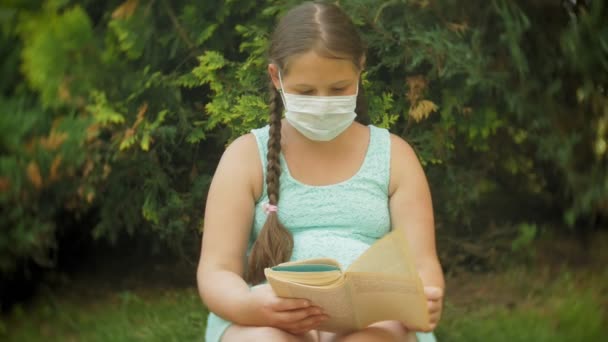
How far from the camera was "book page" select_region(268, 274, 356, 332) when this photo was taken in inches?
75.7

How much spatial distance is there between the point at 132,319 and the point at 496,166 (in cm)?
197

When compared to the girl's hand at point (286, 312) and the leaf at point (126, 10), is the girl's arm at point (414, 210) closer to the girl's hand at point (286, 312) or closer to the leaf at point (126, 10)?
the girl's hand at point (286, 312)

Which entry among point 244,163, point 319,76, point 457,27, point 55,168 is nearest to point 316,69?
point 319,76

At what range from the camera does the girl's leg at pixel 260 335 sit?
2.04 metres

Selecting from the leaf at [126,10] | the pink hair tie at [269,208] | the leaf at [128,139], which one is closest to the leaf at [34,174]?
the leaf at [128,139]

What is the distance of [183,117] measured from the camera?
3.77 meters

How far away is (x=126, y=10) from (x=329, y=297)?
220cm

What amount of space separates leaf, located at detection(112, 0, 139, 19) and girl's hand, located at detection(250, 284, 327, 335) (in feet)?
6.65

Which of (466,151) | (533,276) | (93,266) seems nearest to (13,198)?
(93,266)

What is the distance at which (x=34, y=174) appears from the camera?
144 inches

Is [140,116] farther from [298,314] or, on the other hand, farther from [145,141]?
[298,314]

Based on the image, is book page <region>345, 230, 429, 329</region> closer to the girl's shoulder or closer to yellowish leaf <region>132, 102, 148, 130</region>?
the girl's shoulder

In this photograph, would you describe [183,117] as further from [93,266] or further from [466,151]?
[466,151]

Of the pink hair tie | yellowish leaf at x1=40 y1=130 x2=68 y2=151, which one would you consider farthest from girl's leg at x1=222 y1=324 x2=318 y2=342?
yellowish leaf at x1=40 y1=130 x2=68 y2=151
